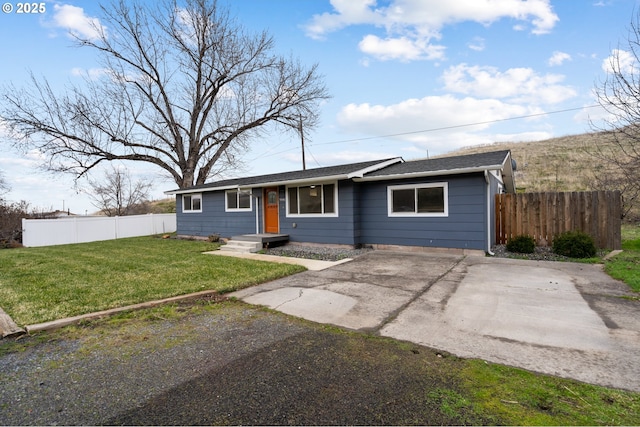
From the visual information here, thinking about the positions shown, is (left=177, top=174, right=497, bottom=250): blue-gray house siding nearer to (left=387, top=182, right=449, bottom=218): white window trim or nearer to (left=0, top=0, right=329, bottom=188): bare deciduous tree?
(left=387, top=182, right=449, bottom=218): white window trim

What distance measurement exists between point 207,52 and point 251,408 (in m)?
22.0

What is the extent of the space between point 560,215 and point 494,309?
664cm

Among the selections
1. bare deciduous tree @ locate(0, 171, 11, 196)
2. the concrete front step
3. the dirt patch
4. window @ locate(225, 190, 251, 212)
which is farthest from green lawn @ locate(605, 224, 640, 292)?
bare deciduous tree @ locate(0, 171, 11, 196)

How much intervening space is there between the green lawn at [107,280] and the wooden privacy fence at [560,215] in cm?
676

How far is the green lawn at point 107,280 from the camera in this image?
4.53m

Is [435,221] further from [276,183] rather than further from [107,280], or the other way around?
[107,280]

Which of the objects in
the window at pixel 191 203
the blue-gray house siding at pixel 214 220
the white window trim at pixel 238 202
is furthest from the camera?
the window at pixel 191 203

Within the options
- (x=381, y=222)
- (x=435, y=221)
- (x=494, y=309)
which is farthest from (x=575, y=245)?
(x=494, y=309)

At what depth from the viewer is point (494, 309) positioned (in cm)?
424

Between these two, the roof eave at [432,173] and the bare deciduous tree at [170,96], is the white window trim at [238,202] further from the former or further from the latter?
the bare deciduous tree at [170,96]

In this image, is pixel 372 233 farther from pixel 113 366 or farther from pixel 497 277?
pixel 113 366

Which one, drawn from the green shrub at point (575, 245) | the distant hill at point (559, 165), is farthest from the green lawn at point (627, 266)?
the distant hill at point (559, 165)

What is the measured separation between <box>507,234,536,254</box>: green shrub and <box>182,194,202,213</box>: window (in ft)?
42.6

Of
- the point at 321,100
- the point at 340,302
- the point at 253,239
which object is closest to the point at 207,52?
the point at 321,100
